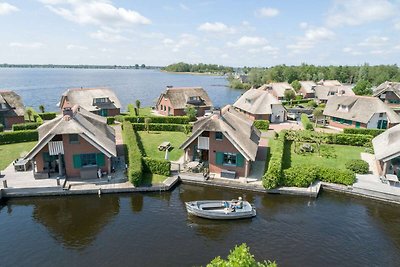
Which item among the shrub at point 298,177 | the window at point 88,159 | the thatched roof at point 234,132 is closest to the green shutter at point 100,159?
the window at point 88,159

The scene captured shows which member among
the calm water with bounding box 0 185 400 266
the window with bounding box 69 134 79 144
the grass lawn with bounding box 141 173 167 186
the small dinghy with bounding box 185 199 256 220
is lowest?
the calm water with bounding box 0 185 400 266

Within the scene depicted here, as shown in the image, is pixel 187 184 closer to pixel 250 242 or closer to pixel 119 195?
pixel 119 195

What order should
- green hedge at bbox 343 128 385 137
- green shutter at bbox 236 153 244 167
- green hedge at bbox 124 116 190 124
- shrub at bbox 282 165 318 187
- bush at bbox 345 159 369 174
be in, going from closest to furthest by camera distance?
shrub at bbox 282 165 318 187, green shutter at bbox 236 153 244 167, bush at bbox 345 159 369 174, green hedge at bbox 343 128 385 137, green hedge at bbox 124 116 190 124

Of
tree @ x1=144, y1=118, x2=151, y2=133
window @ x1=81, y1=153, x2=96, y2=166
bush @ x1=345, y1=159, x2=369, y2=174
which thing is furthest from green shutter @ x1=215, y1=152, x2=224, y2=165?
tree @ x1=144, y1=118, x2=151, y2=133

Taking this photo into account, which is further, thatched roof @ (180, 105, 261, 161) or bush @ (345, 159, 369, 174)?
bush @ (345, 159, 369, 174)

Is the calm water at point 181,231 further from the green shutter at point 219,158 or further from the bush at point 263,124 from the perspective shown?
the bush at point 263,124

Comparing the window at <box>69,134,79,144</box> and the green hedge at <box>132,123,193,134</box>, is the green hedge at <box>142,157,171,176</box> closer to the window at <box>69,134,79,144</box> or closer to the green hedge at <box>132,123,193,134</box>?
the window at <box>69,134,79,144</box>
